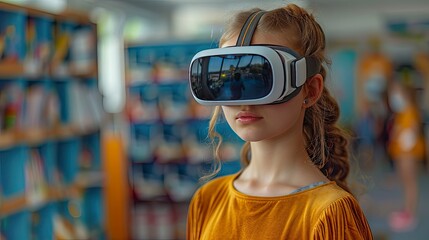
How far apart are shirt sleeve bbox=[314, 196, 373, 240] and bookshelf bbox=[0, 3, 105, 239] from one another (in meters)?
2.34

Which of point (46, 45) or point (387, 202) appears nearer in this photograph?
point (46, 45)

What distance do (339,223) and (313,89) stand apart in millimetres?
287

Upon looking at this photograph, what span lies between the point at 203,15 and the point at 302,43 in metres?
8.48

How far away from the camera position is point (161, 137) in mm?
5027

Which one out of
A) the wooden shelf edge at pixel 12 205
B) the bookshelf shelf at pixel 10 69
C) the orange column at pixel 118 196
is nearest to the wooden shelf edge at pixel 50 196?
the wooden shelf edge at pixel 12 205

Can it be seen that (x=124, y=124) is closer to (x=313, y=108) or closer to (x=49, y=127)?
(x=49, y=127)

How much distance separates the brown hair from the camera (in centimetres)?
114

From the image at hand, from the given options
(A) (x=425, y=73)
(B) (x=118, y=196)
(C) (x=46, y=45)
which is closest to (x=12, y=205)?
(C) (x=46, y=45)

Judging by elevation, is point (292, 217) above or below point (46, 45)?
below

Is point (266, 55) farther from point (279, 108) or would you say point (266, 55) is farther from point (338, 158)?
point (338, 158)

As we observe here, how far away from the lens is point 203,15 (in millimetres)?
9461

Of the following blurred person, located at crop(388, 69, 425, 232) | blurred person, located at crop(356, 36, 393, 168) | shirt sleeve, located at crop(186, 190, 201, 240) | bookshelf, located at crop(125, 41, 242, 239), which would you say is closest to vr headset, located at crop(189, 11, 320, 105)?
shirt sleeve, located at crop(186, 190, 201, 240)

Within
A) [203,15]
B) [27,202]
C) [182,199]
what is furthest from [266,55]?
[203,15]

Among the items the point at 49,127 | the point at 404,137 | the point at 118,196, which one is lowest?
the point at 118,196
